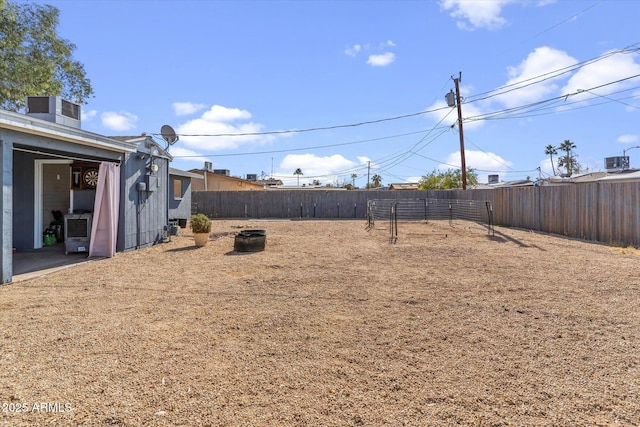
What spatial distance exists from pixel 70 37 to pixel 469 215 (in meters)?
20.2

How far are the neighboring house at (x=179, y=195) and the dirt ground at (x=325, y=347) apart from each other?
911 centimetres

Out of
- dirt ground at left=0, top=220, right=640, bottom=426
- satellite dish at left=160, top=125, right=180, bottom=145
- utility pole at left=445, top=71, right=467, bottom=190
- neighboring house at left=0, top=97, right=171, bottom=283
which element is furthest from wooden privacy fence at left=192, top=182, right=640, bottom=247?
neighboring house at left=0, top=97, right=171, bottom=283

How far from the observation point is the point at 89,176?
8.33m

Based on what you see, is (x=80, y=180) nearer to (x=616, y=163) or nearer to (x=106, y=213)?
(x=106, y=213)

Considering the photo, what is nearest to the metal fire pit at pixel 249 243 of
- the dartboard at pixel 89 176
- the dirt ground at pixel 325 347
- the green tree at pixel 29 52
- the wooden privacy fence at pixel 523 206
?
the dirt ground at pixel 325 347

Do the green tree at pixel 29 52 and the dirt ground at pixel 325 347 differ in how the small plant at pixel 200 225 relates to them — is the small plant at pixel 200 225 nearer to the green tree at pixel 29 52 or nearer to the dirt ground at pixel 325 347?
the dirt ground at pixel 325 347

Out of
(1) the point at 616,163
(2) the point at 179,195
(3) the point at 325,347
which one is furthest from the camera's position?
(1) the point at 616,163

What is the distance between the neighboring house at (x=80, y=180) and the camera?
7.19 meters

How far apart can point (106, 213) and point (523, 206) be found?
13.6m

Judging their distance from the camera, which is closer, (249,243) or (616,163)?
(249,243)

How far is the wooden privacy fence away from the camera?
8539 millimetres

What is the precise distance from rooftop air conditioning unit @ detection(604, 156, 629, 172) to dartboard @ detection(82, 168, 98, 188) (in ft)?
86.8

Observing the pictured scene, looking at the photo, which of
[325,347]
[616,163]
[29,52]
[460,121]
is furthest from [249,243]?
[616,163]

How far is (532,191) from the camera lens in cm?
1212
